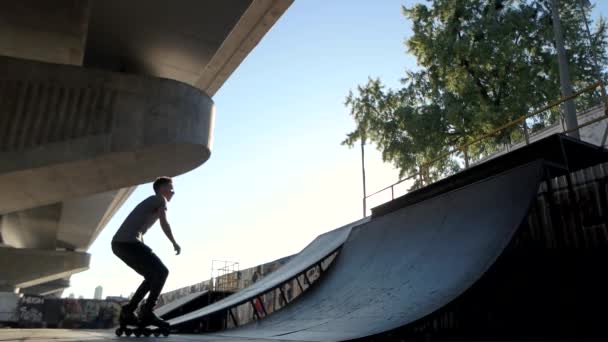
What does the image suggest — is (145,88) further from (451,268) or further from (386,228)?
(451,268)

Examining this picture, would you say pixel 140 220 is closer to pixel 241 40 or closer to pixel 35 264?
pixel 241 40

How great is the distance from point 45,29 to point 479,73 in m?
18.9

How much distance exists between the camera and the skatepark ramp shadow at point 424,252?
4.50 metres

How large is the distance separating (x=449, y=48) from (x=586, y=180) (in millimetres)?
16762

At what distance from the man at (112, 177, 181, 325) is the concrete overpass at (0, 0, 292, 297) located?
675 centimetres

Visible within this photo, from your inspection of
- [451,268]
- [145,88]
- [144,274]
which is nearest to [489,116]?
[145,88]

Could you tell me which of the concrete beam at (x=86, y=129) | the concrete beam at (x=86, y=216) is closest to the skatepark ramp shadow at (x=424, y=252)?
the concrete beam at (x=86, y=129)

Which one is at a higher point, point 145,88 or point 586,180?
point 145,88

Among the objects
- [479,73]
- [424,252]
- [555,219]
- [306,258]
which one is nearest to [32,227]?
[306,258]

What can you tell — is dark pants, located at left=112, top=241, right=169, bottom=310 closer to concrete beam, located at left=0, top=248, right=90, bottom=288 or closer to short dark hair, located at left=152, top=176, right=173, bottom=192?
short dark hair, located at left=152, top=176, right=173, bottom=192

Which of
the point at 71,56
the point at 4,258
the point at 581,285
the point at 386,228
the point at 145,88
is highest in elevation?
the point at 71,56

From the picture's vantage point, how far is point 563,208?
7070 mm

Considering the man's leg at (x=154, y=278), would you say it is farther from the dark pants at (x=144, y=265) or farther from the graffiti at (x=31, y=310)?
the graffiti at (x=31, y=310)

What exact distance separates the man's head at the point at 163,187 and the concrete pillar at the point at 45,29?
23.6ft
